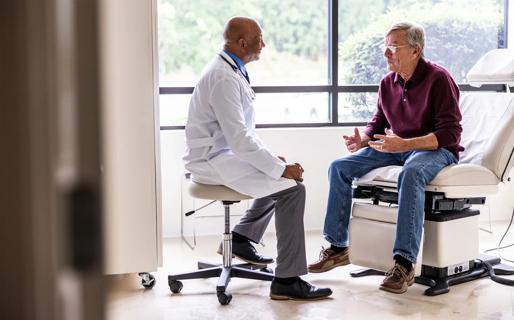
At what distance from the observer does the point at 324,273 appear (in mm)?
3645

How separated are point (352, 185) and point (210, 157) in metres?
0.82

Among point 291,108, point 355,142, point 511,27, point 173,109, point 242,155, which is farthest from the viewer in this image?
point 511,27

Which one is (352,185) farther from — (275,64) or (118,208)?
(275,64)

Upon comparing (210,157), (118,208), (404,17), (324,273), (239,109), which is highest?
(404,17)

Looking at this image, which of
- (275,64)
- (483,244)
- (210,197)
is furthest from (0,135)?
(275,64)

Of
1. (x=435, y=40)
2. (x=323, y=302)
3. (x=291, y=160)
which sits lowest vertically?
(x=323, y=302)

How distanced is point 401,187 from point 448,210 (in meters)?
0.32

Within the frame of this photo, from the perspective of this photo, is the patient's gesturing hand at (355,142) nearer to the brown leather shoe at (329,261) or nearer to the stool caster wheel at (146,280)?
the brown leather shoe at (329,261)

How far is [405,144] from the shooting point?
3297 mm

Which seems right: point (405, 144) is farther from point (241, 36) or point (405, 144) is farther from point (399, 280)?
point (241, 36)

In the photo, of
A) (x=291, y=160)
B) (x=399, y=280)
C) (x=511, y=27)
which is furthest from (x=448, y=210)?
(x=511, y=27)

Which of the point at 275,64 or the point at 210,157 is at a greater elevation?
the point at 275,64

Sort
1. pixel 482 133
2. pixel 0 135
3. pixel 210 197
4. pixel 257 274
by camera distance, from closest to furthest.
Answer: pixel 0 135 → pixel 210 197 → pixel 257 274 → pixel 482 133

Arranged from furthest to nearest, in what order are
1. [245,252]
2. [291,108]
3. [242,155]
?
[291,108] → [245,252] → [242,155]
